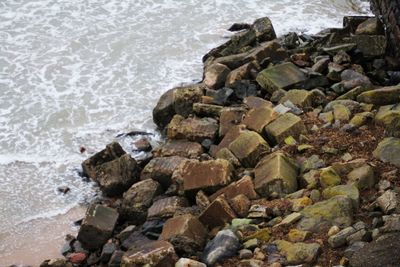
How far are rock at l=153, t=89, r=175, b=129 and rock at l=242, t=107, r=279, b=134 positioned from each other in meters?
1.75

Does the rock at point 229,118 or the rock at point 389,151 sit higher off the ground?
the rock at point 389,151

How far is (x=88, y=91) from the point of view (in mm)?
11203

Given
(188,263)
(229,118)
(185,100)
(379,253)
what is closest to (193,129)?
(229,118)

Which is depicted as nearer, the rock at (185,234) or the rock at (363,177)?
the rock at (185,234)

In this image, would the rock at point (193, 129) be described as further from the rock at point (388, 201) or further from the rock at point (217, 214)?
the rock at point (388, 201)

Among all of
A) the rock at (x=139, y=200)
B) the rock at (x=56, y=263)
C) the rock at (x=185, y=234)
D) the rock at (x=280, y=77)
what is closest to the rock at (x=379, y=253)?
the rock at (x=185, y=234)

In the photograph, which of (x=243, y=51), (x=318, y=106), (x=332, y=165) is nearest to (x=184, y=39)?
(x=243, y=51)

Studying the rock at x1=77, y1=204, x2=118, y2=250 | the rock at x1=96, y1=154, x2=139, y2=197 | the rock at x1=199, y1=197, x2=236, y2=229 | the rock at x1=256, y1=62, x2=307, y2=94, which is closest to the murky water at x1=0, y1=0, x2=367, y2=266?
the rock at x1=96, y1=154, x2=139, y2=197

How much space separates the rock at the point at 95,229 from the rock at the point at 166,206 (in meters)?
0.57

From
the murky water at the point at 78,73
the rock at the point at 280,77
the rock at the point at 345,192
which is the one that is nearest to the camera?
the rock at the point at 345,192

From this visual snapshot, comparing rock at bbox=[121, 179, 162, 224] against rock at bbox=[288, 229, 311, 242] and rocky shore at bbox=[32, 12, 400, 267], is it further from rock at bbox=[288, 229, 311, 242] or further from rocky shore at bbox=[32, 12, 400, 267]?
rock at bbox=[288, 229, 311, 242]

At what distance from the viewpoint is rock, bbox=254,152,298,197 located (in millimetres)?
6719

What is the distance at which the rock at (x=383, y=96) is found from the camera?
805 cm

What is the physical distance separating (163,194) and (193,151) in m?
1.01
